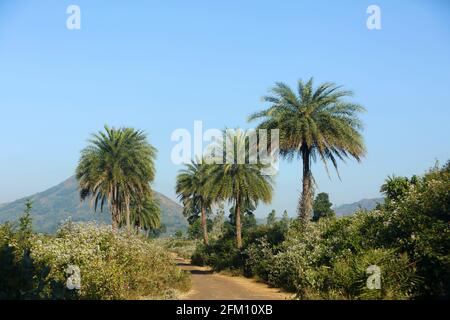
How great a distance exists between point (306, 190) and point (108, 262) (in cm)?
1142

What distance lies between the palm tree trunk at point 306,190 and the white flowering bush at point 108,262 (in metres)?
7.16

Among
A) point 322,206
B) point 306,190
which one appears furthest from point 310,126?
point 322,206

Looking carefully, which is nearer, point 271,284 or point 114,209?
point 271,284

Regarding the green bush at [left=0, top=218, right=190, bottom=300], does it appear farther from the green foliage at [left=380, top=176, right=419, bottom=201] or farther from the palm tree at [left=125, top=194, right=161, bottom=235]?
the palm tree at [left=125, top=194, right=161, bottom=235]

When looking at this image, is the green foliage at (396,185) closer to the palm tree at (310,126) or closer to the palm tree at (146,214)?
the palm tree at (310,126)

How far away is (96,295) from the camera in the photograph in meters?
13.1

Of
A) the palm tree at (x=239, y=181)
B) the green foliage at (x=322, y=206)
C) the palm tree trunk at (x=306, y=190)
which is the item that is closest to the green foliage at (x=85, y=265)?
the palm tree trunk at (x=306, y=190)

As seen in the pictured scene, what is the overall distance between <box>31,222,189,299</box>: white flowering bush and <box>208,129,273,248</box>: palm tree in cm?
1042

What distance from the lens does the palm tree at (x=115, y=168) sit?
1299 inches

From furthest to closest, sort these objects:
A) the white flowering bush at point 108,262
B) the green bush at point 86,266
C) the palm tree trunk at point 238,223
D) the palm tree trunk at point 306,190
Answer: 1. the palm tree trunk at point 238,223
2. the palm tree trunk at point 306,190
3. the white flowering bush at point 108,262
4. the green bush at point 86,266

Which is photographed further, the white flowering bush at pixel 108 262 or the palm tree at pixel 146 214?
the palm tree at pixel 146 214
